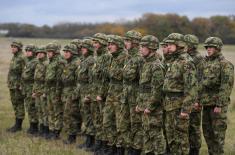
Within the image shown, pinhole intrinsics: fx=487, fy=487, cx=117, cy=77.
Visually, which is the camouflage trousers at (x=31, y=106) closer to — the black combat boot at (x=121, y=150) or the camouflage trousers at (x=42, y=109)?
the camouflage trousers at (x=42, y=109)

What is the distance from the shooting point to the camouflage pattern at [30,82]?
12.1 meters

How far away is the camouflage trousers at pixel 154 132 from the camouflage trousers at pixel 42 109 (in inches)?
154

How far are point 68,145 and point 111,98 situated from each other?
2.11m

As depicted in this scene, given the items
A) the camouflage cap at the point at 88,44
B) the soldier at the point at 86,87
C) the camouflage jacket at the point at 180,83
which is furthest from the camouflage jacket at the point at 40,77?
the camouflage jacket at the point at 180,83

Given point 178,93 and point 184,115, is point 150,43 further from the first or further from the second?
point 184,115

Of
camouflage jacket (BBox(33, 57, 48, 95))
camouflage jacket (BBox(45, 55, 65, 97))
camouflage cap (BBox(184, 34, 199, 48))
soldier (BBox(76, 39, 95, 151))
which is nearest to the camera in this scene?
camouflage cap (BBox(184, 34, 199, 48))

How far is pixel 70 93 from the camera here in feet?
36.3

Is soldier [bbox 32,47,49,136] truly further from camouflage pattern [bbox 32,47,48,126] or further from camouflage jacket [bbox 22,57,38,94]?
camouflage jacket [bbox 22,57,38,94]

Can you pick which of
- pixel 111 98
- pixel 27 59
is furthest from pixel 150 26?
pixel 111 98

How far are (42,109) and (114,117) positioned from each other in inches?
115

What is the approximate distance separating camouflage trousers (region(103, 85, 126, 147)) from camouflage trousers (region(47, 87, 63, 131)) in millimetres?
2155

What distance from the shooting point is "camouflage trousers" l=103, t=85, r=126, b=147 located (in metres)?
9.20

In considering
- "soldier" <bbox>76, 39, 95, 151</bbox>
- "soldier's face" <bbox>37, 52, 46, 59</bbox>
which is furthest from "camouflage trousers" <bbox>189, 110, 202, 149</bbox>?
"soldier's face" <bbox>37, 52, 46, 59</bbox>

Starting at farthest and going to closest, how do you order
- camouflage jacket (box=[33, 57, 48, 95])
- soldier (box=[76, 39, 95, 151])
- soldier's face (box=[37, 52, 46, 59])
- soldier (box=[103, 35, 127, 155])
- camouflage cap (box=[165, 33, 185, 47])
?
soldier's face (box=[37, 52, 46, 59]), camouflage jacket (box=[33, 57, 48, 95]), soldier (box=[76, 39, 95, 151]), soldier (box=[103, 35, 127, 155]), camouflage cap (box=[165, 33, 185, 47])
